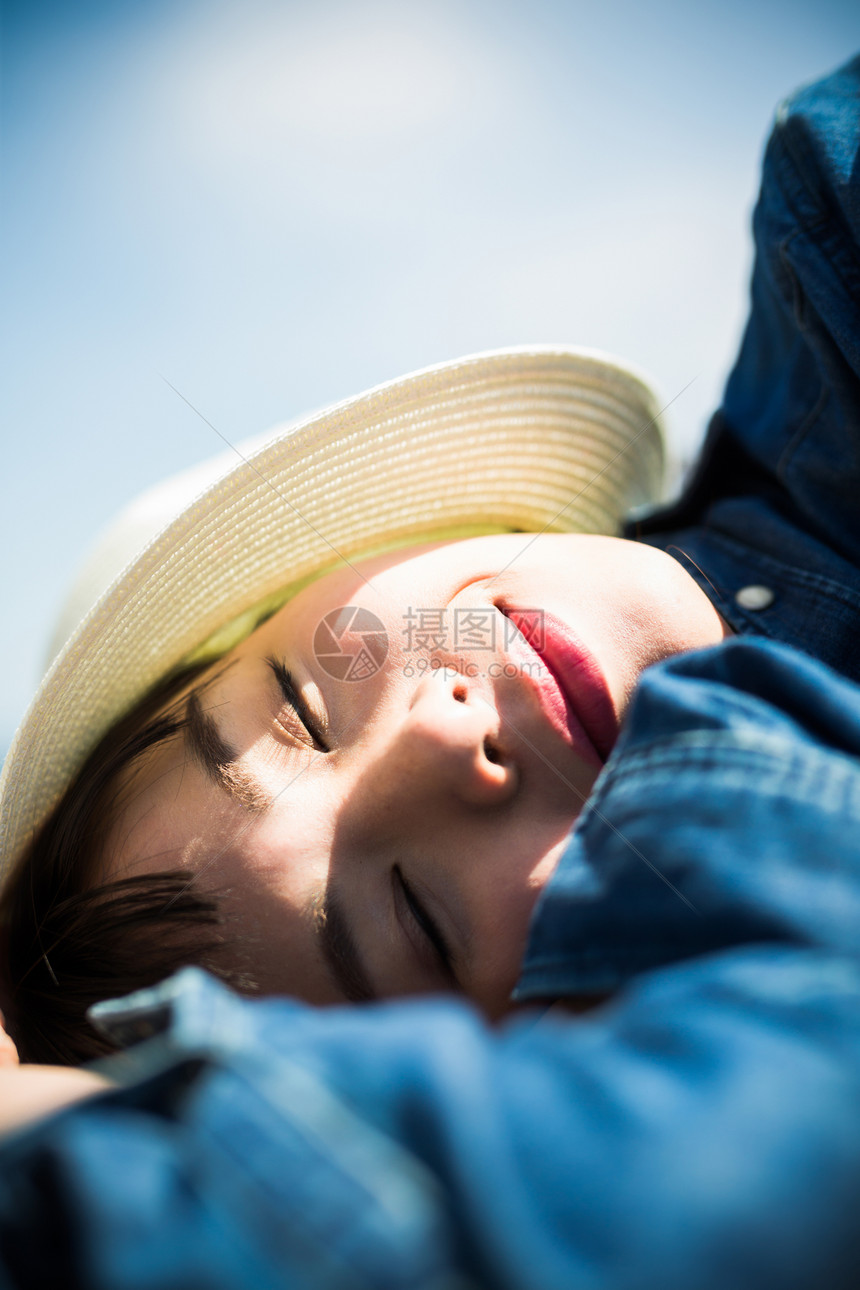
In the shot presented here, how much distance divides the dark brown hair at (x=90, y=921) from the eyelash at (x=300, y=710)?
11cm

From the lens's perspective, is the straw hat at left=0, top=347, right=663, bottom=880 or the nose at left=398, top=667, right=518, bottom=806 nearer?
the nose at left=398, top=667, right=518, bottom=806

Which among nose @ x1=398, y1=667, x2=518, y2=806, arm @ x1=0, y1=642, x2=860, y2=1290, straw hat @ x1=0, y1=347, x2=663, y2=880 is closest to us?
arm @ x1=0, y1=642, x2=860, y2=1290

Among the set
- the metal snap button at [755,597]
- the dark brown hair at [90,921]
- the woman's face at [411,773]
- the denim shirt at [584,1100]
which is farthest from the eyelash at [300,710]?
the metal snap button at [755,597]

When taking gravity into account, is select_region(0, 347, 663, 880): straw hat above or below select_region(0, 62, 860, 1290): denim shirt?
above

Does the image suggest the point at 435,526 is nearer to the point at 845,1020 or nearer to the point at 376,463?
the point at 376,463

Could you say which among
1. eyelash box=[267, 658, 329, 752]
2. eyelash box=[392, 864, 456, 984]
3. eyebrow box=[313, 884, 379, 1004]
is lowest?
eyelash box=[392, 864, 456, 984]

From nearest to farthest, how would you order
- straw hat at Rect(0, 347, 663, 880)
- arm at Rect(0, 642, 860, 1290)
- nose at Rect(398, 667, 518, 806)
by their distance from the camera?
arm at Rect(0, 642, 860, 1290), nose at Rect(398, 667, 518, 806), straw hat at Rect(0, 347, 663, 880)

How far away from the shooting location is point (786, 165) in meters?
0.85

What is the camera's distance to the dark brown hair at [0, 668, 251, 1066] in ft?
2.05

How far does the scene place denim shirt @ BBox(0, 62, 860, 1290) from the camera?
0.28 meters

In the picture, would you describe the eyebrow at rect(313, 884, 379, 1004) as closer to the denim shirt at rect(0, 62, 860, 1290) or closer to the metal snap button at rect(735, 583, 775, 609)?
the denim shirt at rect(0, 62, 860, 1290)

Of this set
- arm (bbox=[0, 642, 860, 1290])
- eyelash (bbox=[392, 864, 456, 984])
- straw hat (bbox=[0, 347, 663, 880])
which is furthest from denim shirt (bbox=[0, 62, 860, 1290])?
straw hat (bbox=[0, 347, 663, 880])

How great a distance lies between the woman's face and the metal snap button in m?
0.12

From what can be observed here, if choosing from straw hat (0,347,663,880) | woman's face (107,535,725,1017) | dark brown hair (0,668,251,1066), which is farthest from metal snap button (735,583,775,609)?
dark brown hair (0,668,251,1066)
